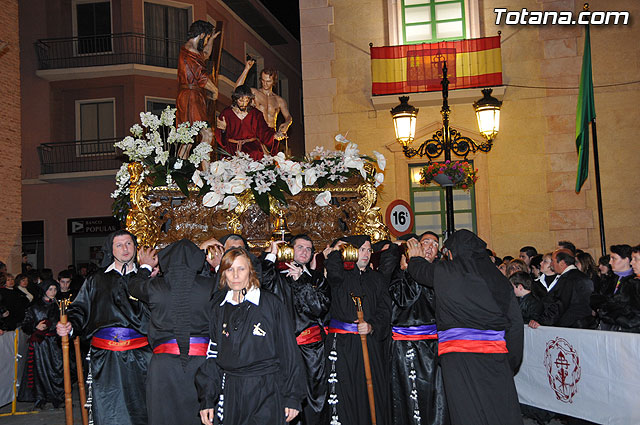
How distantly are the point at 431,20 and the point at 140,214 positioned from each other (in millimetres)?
8764

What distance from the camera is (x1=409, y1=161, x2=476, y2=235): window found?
13.9 m

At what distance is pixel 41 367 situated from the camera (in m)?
10.0

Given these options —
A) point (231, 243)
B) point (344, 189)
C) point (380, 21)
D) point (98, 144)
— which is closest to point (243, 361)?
point (231, 243)

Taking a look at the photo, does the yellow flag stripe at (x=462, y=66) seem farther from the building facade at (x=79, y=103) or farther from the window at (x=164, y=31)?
the window at (x=164, y=31)

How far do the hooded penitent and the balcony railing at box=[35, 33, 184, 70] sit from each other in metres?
18.1

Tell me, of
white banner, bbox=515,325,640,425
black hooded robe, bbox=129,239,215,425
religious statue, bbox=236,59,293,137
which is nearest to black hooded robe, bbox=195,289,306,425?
black hooded robe, bbox=129,239,215,425

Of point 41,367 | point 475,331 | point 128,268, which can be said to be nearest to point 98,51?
point 41,367

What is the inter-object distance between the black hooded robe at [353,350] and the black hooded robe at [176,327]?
73.9 inches

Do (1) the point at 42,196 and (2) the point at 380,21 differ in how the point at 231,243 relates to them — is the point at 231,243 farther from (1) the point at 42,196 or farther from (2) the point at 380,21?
(1) the point at 42,196

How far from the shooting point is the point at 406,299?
22.6 ft

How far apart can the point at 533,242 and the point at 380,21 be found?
18.1 feet

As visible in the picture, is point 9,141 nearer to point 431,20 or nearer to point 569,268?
point 431,20

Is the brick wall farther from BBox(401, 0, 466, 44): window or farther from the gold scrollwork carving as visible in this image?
BBox(401, 0, 466, 44): window

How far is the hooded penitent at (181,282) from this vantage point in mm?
5363
